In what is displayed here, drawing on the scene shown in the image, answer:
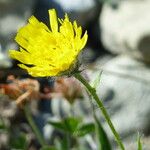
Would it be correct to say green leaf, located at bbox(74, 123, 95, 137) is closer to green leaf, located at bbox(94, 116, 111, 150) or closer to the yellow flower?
green leaf, located at bbox(94, 116, 111, 150)

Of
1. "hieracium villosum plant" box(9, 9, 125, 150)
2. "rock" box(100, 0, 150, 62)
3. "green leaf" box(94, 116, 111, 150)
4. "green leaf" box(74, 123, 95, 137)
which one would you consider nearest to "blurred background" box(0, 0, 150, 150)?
"rock" box(100, 0, 150, 62)

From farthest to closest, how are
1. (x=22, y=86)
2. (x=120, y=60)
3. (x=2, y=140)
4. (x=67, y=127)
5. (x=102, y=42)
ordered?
(x=102, y=42), (x=120, y=60), (x=2, y=140), (x=22, y=86), (x=67, y=127)

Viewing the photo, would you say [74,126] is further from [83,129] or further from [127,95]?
[127,95]

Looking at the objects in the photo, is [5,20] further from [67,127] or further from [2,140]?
[67,127]

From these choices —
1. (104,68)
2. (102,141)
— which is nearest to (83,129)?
(102,141)

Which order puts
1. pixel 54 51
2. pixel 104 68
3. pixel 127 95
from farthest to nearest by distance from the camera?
1. pixel 104 68
2. pixel 127 95
3. pixel 54 51

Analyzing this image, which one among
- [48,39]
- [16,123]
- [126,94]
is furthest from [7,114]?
[48,39]
